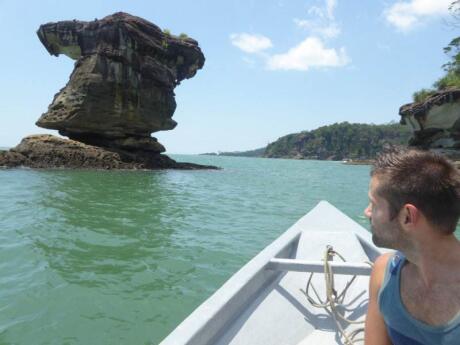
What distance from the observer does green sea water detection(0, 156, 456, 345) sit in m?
3.60

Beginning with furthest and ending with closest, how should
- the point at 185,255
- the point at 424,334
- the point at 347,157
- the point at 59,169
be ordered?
the point at 347,157 < the point at 59,169 < the point at 185,255 < the point at 424,334

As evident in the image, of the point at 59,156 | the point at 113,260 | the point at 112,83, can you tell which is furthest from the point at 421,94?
the point at 113,260

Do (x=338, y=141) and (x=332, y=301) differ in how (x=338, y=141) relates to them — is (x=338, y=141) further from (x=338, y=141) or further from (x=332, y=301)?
(x=332, y=301)

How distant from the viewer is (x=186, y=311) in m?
3.96

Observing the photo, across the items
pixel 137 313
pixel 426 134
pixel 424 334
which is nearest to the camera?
pixel 424 334

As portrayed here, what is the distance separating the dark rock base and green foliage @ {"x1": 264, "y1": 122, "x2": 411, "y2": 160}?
102 metres

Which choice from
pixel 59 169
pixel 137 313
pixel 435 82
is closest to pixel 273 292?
pixel 137 313

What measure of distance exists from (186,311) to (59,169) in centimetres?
2099

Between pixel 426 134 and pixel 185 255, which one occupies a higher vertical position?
pixel 426 134

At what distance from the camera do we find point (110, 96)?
1036 inches

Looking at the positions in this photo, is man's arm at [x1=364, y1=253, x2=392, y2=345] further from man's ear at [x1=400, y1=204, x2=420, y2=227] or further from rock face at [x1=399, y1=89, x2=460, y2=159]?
rock face at [x1=399, y1=89, x2=460, y2=159]

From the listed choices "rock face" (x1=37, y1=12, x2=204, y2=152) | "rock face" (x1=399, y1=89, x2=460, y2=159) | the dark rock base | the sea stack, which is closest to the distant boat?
the dark rock base

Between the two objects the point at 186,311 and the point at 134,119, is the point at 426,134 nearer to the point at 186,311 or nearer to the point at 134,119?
the point at 134,119

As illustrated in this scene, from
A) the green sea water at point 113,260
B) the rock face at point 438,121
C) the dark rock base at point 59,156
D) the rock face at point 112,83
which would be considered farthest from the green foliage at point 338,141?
the green sea water at point 113,260
